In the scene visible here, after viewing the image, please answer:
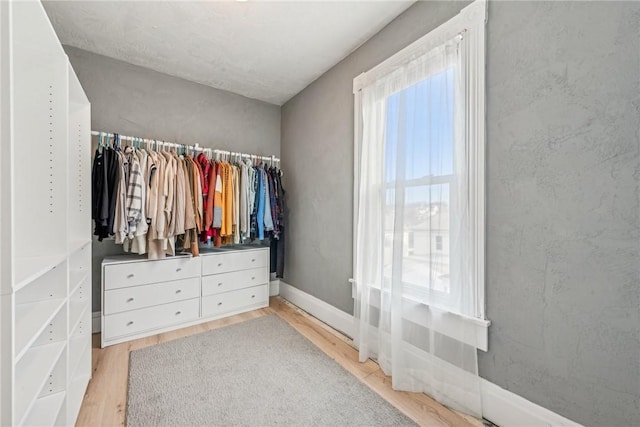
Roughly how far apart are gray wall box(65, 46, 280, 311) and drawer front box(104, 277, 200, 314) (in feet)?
1.32

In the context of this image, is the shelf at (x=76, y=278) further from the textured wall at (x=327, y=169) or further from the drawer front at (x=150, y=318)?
the textured wall at (x=327, y=169)

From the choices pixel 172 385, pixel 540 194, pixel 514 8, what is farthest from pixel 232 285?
pixel 514 8

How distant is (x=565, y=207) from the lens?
1.14 metres

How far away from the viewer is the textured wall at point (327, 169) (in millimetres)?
2029

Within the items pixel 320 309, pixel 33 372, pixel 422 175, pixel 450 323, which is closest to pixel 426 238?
pixel 422 175

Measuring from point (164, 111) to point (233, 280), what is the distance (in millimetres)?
1911

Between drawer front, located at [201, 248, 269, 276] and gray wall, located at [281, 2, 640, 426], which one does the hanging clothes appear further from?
gray wall, located at [281, 2, 640, 426]

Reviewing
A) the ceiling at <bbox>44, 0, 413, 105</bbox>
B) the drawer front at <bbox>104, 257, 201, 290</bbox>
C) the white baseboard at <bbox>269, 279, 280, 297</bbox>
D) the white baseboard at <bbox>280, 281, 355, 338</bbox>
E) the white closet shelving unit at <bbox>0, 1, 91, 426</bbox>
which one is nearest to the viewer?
the white closet shelving unit at <bbox>0, 1, 91, 426</bbox>

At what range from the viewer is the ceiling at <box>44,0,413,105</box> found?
71.4 inches

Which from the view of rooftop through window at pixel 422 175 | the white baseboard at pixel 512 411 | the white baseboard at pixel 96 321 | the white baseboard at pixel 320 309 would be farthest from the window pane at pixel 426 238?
the white baseboard at pixel 96 321

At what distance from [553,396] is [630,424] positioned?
0.73 ft

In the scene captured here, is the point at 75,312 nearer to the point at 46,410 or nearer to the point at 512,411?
the point at 46,410

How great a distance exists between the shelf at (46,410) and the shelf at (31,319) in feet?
1.14

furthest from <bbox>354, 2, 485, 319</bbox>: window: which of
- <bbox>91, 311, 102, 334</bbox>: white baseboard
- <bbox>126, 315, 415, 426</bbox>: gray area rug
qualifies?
<bbox>91, 311, 102, 334</bbox>: white baseboard
